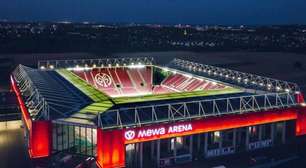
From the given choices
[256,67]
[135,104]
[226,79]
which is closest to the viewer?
[135,104]

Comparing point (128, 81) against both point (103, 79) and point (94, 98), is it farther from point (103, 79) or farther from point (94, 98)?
point (94, 98)

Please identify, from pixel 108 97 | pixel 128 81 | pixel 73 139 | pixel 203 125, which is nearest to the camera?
pixel 73 139

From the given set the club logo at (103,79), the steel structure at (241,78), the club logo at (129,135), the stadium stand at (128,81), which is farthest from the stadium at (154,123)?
the club logo at (103,79)

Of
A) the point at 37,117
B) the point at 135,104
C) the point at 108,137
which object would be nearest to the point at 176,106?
the point at 135,104

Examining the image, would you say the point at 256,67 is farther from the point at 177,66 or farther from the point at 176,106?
the point at 176,106

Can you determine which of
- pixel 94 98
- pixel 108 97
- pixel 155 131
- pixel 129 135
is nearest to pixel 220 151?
pixel 155 131

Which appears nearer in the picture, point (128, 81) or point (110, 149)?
point (110, 149)
